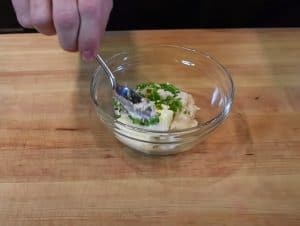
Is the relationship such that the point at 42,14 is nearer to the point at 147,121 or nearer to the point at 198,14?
the point at 147,121

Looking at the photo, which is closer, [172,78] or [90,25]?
[90,25]

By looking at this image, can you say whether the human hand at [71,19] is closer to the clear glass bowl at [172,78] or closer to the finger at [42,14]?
the finger at [42,14]

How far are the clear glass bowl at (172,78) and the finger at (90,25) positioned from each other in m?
0.10

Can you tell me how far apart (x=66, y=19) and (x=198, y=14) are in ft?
1.90

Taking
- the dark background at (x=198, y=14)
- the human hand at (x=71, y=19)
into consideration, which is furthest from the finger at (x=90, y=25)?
the dark background at (x=198, y=14)

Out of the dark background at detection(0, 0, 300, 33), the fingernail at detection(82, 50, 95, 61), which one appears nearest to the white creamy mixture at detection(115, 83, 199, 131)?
the fingernail at detection(82, 50, 95, 61)

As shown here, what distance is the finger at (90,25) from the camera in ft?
2.29

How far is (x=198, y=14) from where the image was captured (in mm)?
1208

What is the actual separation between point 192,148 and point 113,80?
175 millimetres

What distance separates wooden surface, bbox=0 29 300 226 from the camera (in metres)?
0.72

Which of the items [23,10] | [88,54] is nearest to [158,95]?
[88,54]

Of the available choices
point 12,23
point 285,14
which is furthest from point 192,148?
point 12,23

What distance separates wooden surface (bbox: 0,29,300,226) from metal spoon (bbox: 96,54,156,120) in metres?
0.06

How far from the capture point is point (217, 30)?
106 centimetres
